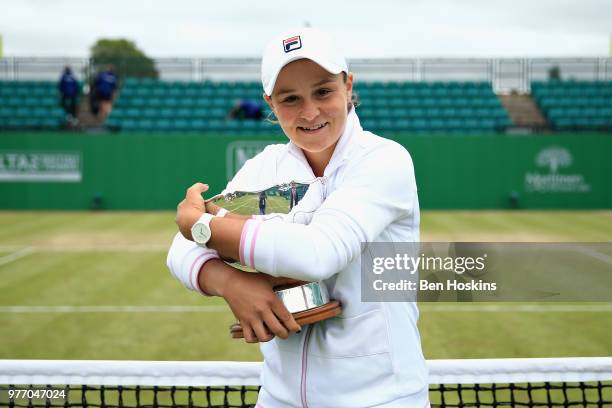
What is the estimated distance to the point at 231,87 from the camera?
2102 centimetres

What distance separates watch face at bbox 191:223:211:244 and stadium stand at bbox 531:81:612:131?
1855 centimetres

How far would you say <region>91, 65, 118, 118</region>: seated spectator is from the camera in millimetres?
19203

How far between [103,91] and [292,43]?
1909 cm

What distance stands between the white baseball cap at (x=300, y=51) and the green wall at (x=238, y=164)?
15.0 metres

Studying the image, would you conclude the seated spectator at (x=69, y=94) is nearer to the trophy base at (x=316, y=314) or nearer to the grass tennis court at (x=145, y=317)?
the grass tennis court at (x=145, y=317)

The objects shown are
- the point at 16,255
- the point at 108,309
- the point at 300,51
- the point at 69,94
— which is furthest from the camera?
the point at 69,94

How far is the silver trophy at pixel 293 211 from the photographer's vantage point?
139cm

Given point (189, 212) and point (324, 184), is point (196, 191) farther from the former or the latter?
point (324, 184)

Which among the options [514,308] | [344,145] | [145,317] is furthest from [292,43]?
[514,308]

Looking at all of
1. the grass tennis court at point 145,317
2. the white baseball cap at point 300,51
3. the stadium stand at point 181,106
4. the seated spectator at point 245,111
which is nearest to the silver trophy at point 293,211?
the white baseball cap at point 300,51

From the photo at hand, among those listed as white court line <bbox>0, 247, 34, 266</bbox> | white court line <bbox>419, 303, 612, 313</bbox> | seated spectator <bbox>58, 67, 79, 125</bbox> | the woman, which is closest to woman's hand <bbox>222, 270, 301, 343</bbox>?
the woman

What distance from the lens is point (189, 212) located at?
4.77 ft

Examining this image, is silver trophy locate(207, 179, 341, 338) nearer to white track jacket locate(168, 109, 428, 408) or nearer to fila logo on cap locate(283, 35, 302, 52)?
white track jacket locate(168, 109, 428, 408)

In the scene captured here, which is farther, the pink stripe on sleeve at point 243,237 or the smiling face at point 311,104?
the smiling face at point 311,104
